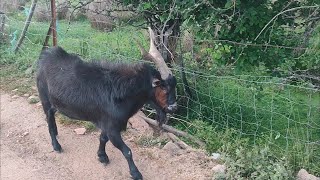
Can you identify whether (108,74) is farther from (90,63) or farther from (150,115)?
(150,115)

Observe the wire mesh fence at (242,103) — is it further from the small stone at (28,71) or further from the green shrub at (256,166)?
the small stone at (28,71)

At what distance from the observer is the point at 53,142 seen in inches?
204

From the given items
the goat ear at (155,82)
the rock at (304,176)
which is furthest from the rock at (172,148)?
the rock at (304,176)

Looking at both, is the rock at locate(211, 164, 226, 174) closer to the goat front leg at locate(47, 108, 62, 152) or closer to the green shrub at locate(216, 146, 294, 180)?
the green shrub at locate(216, 146, 294, 180)

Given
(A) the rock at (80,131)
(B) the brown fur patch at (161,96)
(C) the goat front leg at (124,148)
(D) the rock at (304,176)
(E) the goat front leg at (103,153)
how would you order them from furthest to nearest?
(A) the rock at (80,131), (E) the goat front leg at (103,153), (C) the goat front leg at (124,148), (B) the brown fur patch at (161,96), (D) the rock at (304,176)

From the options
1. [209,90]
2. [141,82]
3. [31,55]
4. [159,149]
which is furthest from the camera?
[31,55]

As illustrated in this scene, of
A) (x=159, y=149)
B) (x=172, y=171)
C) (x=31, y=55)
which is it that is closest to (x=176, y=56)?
(x=159, y=149)

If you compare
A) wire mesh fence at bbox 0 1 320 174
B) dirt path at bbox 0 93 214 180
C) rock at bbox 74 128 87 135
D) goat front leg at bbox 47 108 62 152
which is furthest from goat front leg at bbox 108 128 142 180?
wire mesh fence at bbox 0 1 320 174

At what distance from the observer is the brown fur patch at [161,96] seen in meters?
4.31

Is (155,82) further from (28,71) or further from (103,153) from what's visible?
(28,71)

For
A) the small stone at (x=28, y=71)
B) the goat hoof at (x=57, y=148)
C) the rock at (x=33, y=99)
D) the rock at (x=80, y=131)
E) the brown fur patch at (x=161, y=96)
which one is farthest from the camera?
the small stone at (x=28, y=71)

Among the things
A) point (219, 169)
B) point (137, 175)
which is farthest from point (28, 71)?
point (219, 169)

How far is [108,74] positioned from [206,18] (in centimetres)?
160

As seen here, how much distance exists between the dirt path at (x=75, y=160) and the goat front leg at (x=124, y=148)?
165 millimetres
